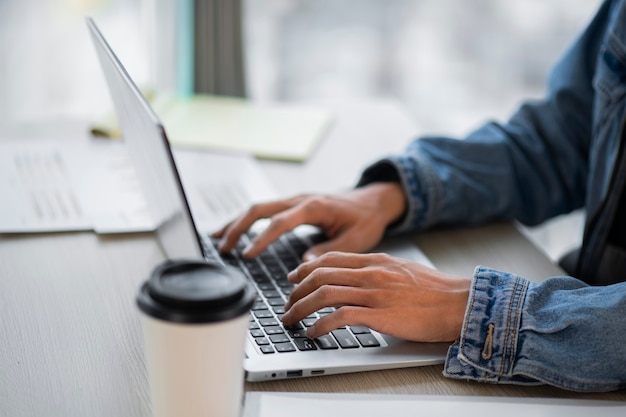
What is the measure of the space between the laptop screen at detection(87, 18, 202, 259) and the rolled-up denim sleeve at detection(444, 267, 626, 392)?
0.89 feet

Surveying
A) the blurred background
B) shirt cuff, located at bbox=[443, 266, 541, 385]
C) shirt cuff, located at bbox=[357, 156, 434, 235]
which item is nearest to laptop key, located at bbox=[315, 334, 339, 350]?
shirt cuff, located at bbox=[443, 266, 541, 385]

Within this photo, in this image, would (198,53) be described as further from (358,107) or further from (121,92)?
(121,92)

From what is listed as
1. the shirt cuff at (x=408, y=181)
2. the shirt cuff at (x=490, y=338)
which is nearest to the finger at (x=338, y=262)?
the shirt cuff at (x=490, y=338)

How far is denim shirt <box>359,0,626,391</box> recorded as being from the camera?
0.76m

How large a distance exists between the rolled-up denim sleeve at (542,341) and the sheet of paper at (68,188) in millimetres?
474

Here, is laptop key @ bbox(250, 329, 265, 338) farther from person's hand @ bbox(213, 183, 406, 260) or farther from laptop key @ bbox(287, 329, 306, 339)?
person's hand @ bbox(213, 183, 406, 260)

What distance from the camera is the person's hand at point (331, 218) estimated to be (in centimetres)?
97

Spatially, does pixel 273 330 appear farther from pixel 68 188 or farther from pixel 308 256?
pixel 68 188

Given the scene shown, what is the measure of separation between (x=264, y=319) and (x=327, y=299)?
0.07 m

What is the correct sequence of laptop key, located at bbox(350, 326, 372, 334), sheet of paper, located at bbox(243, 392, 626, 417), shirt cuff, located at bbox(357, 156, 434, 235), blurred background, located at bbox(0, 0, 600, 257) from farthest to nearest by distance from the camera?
blurred background, located at bbox(0, 0, 600, 257), shirt cuff, located at bbox(357, 156, 434, 235), laptop key, located at bbox(350, 326, 372, 334), sheet of paper, located at bbox(243, 392, 626, 417)

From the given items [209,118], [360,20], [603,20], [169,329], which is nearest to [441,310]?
[169,329]

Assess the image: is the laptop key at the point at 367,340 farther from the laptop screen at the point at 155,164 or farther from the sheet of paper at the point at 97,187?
the sheet of paper at the point at 97,187

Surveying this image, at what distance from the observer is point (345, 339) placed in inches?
30.0

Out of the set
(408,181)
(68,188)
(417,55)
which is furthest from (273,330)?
(417,55)
